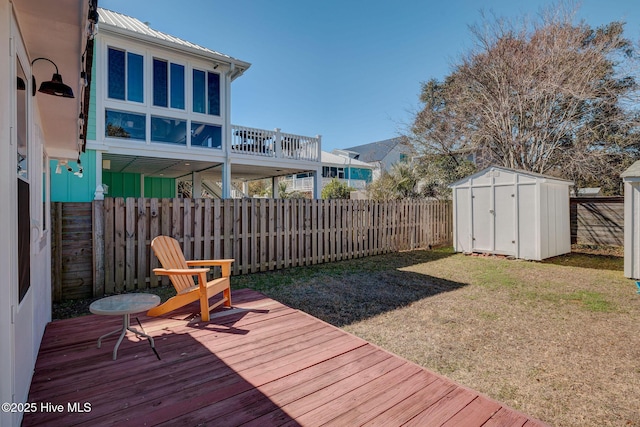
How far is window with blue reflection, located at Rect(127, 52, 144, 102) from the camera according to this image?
8797 millimetres

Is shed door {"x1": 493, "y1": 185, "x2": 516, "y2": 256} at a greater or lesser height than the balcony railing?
lesser

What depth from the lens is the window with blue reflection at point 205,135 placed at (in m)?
9.90

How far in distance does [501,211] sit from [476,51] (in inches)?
324

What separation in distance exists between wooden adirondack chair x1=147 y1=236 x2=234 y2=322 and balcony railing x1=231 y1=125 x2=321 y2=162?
23.2 feet

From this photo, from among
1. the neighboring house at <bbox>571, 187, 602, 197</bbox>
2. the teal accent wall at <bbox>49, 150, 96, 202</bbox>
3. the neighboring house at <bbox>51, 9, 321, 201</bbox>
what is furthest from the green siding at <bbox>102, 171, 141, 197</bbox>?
the neighboring house at <bbox>571, 187, 602, 197</bbox>

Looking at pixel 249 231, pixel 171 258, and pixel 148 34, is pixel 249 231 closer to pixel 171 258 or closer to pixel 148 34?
pixel 171 258

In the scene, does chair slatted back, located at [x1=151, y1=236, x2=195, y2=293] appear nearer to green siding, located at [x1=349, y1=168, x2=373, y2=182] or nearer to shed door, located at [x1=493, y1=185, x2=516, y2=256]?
shed door, located at [x1=493, y1=185, x2=516, y2=256]

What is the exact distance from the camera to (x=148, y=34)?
29.2 feet

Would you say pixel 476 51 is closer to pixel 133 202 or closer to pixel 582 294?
pixel 582 294

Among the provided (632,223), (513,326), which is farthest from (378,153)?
(513,326)

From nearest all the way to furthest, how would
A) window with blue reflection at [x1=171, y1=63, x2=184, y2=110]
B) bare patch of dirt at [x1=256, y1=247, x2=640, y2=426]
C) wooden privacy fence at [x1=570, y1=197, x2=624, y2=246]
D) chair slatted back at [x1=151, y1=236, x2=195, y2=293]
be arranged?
bare patch of dirt at [x1=256, y1=247, x2=640, y2=426]
chair slatted back at [x1=151, y1=236, x2=195, y2=293]
window with blue reflection at [x1=171, y1=63, x2=184, y2=110]
wooden privacy fence at [x1=570, y1=197, x2=624, y2=246]

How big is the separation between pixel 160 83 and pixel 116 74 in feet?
3.58

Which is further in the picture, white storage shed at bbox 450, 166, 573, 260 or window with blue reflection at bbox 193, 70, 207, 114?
window with blue reflection at bbox 193, 70, 207, 114

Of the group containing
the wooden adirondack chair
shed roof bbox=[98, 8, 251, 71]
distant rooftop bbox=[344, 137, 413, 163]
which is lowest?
the wooden adirondack chair
